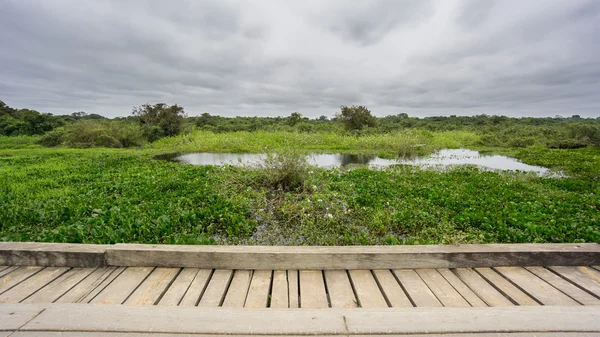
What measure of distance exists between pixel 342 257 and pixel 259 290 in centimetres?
66

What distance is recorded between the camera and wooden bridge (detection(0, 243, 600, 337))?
143 centimetres

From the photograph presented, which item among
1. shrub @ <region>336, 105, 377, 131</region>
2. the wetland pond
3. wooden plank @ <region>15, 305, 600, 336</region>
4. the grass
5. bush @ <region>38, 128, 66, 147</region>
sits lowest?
the grass

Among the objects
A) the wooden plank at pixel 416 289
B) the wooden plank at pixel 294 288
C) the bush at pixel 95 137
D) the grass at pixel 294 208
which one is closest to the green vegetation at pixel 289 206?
the grass at pixel 294 208

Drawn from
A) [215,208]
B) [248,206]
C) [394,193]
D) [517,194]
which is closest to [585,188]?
[517,194]

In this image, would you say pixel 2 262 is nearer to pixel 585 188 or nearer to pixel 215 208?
pixel 215 208

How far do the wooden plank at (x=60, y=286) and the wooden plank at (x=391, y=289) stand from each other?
223 cm

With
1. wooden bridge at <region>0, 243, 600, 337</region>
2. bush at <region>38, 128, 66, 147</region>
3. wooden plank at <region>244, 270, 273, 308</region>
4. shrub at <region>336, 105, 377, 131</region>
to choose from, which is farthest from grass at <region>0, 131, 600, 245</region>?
shrub at <region>336, 105, 377, 131</region>

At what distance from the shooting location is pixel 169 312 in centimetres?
150

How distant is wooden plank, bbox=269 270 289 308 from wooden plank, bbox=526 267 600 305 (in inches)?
76.2

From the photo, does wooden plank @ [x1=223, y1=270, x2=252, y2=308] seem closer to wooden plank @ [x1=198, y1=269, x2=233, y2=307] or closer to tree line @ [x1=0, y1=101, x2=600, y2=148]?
wooden plank @ [x1=198, y1=269, x2=233, y2=307]

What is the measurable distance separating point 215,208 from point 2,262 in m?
2.59

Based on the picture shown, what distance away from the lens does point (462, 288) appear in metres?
1.97

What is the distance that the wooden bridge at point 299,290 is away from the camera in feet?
4.68

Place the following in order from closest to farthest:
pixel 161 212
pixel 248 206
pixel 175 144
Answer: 1. pixel 161 212
2. pixel 248 206
3. pixel 175 144
